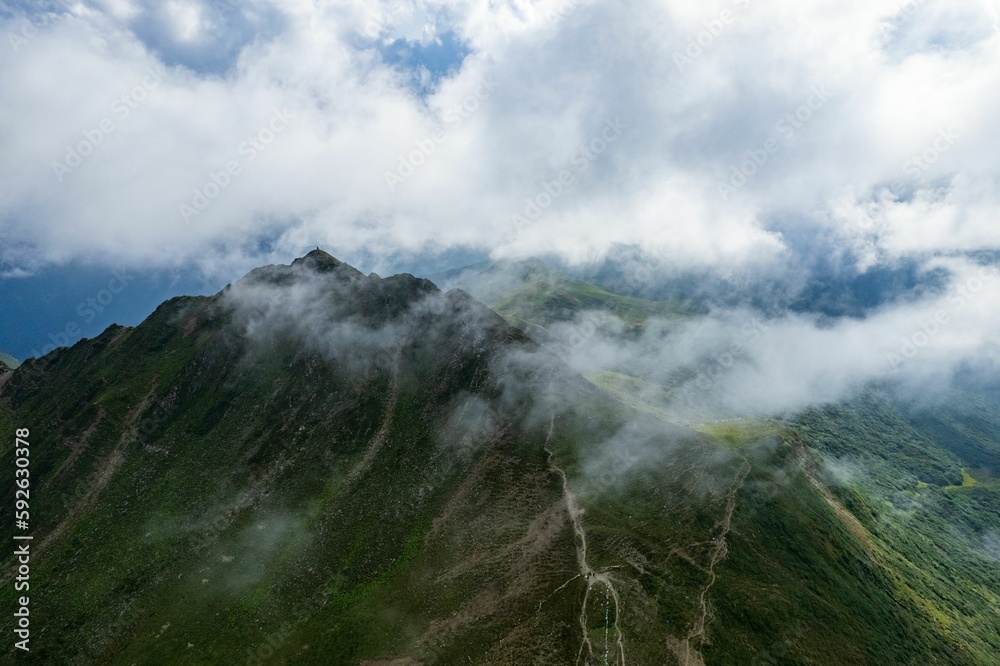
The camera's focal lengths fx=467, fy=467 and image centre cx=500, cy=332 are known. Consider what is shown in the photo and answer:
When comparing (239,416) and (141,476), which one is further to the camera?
(239,416)

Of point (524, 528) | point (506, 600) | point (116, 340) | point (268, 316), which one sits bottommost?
point (506, 600)

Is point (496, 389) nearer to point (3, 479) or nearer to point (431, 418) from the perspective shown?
point (431, 418)

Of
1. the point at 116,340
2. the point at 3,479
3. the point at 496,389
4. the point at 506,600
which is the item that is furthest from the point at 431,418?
the point at 116,340

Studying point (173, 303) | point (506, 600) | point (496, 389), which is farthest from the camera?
point (173, 303)

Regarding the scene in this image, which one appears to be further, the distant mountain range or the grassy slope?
the grassy slope

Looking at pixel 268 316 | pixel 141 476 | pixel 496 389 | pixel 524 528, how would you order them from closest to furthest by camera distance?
pixel 524 528 → pixel 141 476 → pixel 496 389 → pixel 268 316

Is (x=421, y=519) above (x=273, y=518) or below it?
below

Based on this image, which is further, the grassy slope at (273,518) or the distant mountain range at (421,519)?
the grassy slope at (273,518)

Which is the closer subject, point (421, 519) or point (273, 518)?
point (421, 519)
